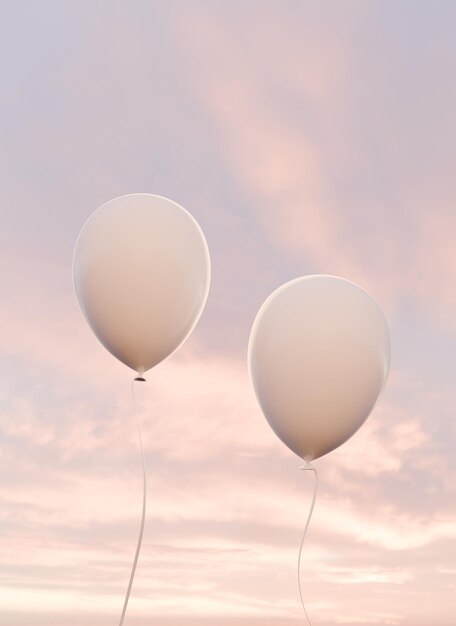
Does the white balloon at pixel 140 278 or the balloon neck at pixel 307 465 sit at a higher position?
the white balloon at pixel 140 278

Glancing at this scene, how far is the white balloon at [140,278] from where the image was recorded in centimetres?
718

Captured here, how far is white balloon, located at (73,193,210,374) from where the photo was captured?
718 centimetres

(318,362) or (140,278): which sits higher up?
(140,278)

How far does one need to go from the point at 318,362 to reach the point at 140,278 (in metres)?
1.55

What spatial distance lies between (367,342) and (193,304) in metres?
1.44

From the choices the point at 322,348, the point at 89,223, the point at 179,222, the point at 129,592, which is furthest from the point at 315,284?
the point at 129,592

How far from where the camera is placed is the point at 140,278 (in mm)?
7156

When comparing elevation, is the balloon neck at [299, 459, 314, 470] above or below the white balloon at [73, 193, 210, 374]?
below

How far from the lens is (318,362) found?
7117 mm

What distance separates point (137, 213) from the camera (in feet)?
24.4

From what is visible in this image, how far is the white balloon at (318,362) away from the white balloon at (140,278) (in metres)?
0.72

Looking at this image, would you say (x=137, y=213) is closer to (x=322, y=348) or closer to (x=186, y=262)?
(x=186, y=262)

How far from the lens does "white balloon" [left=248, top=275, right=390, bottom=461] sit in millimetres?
7148

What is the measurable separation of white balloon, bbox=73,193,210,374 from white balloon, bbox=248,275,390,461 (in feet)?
2.37
